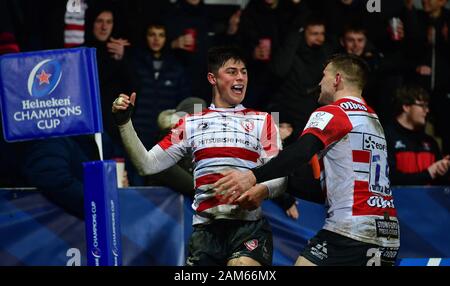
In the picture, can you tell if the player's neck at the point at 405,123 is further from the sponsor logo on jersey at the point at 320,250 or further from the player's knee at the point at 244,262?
the player's knee at the point at 244,262

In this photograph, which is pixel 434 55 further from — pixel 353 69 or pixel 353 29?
pixel 353 69

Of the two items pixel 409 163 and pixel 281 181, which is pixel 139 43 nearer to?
pixel 409 163

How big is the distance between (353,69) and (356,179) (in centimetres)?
84

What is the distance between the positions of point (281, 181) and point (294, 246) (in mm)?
2125

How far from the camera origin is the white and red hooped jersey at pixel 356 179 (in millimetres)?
6566

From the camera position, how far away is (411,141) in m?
9.62

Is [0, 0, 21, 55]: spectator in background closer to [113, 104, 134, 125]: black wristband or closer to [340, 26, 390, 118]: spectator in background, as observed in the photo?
[113, 104, 134, 125]: black wristband

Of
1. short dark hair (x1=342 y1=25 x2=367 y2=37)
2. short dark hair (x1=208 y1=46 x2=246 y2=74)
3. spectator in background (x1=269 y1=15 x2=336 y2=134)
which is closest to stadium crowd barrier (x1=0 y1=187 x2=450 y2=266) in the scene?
spectator in background (x1=269 y1=15 x2=336 y2=134)

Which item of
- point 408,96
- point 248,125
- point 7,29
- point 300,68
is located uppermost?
point 7,29

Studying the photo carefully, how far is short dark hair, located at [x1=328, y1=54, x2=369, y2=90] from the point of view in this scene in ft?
22.5

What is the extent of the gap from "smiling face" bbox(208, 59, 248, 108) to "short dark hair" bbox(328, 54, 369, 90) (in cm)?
71

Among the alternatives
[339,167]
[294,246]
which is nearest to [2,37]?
[294,246]

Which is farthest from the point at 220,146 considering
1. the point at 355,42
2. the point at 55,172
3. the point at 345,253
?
the point at 355,42

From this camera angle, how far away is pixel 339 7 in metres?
10.9
